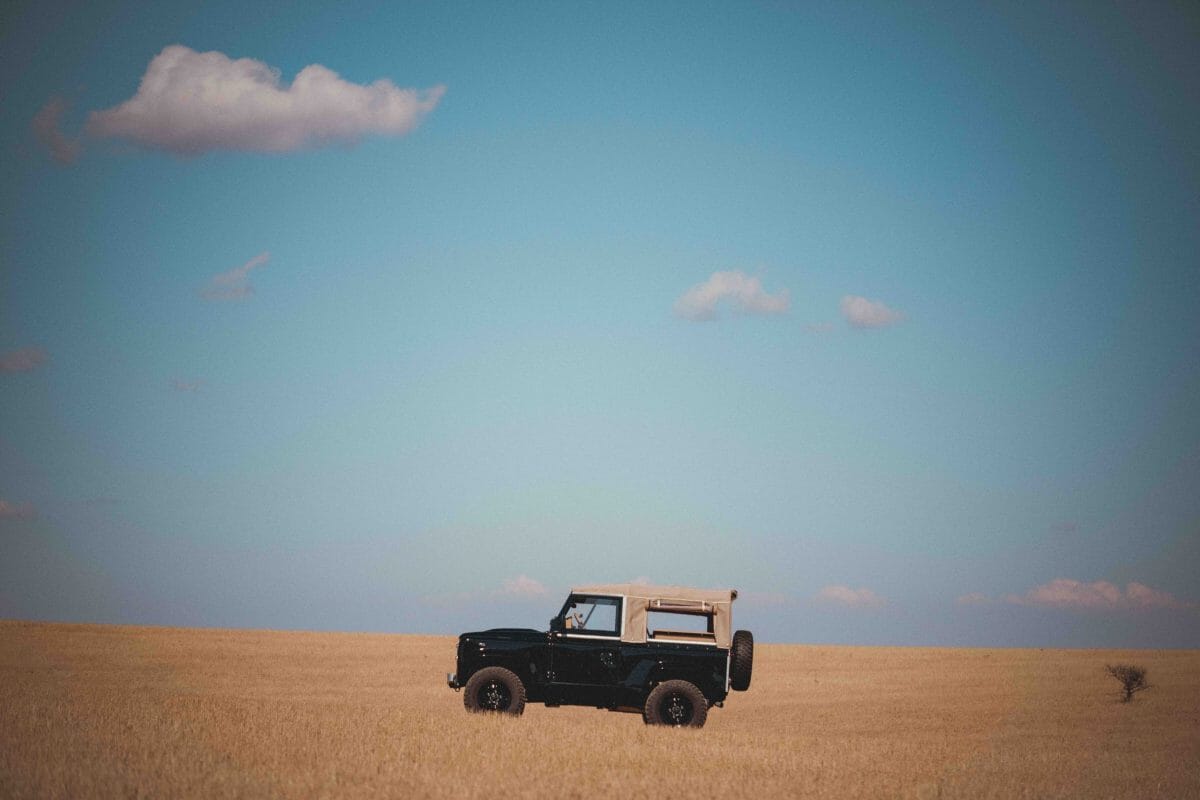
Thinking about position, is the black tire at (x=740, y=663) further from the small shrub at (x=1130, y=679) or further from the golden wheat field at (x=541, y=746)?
the small shrub at (x=1130, y=679)

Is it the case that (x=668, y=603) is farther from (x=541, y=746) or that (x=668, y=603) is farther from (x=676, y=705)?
(x=541, y=746)

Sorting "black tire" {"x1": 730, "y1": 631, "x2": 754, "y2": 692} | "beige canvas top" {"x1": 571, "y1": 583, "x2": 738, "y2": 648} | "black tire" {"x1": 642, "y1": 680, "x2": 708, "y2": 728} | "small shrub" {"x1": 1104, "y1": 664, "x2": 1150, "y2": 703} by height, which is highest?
"beige canvas top" {"x1": 571, "y1": 583, "x2": 738, "y2": 648}

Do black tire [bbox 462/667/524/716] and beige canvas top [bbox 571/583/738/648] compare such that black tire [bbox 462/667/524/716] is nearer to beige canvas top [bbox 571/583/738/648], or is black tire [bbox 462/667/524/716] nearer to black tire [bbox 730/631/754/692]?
beige canvas top [bbox 571/583/738/648]

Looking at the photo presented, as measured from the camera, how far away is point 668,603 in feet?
65.8

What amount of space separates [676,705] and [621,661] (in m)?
1.29

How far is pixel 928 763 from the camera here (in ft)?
54.7

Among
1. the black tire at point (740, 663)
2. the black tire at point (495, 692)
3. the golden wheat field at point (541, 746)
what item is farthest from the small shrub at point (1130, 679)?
the black tire at point (495, 692)

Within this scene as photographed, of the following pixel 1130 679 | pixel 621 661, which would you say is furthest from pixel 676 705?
pixel 1130 679

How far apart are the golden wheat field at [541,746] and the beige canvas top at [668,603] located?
6.21ft

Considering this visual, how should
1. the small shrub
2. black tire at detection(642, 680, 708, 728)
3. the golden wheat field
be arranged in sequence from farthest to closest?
the small shrub → black tire at detection(642, 680, 708, 728) → the golden wheat field

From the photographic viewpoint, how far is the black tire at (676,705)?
19.2 meters

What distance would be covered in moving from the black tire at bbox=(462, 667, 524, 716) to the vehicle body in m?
0.02

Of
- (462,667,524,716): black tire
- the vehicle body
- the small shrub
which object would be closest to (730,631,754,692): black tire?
the vehicle body

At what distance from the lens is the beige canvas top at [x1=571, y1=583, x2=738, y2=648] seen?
19.9m
